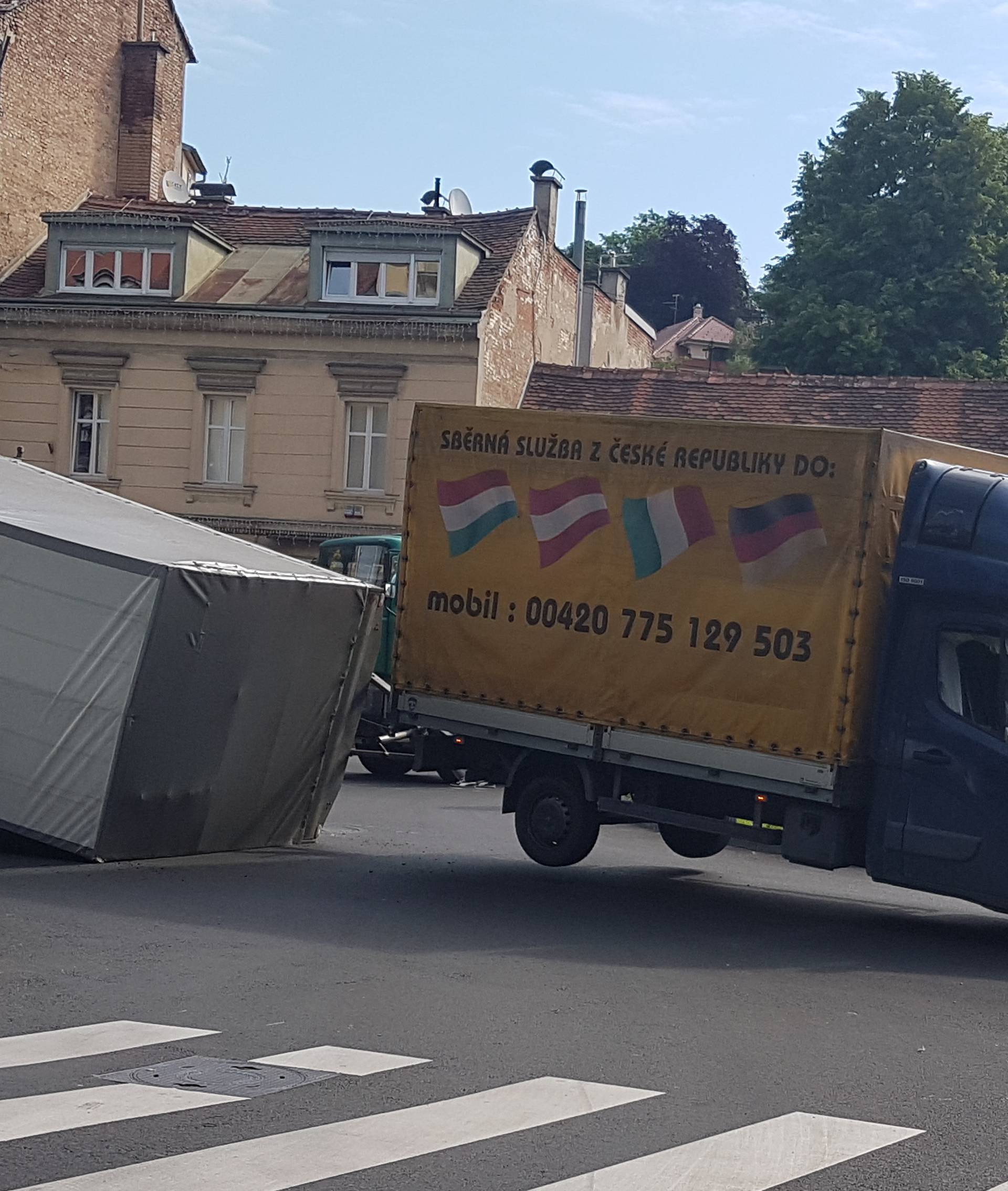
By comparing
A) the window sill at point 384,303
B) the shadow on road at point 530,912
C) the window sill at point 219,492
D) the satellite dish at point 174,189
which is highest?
the satellite dish at point 174,189

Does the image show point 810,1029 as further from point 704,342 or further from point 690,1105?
point 704,342

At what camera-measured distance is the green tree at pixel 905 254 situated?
146ft

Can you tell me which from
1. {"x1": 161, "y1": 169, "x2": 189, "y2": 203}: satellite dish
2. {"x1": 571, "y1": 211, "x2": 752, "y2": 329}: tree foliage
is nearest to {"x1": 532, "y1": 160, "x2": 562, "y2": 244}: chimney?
{"x1": 161, "y1": 169, "x2": 189, "y2": 203}: satellite dish

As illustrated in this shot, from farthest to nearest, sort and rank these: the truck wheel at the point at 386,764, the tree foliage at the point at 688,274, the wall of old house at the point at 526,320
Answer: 1. the tree foliage at the point at 688,274
2. the wall of old house at the point at 526,320
3. the truck wheel at the point at 386,764

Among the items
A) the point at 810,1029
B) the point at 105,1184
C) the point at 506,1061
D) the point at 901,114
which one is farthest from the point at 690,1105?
the point at 901,114

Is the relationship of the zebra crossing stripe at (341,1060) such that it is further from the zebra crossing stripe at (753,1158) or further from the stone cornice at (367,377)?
the stone cornice at (367,377)

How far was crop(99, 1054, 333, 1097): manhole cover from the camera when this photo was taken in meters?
6.34

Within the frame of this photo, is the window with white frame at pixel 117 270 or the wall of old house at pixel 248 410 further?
the window with white frame at pixel 117 270

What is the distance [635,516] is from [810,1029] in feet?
14.5

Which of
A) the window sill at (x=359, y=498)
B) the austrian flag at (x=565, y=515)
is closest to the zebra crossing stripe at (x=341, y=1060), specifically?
the austrian flag at (x=565, y=515)

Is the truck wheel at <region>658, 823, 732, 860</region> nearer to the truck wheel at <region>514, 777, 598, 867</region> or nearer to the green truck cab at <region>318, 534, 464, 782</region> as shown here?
the truck wheel at <region>514, 777, 598, 867</region>

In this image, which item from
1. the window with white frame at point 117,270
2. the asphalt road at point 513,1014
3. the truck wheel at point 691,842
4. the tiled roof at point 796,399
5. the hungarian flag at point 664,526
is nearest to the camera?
the asphalt road at point 513,1014

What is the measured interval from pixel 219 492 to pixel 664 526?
23986 mm

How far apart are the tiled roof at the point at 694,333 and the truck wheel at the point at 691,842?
63.5 meters
